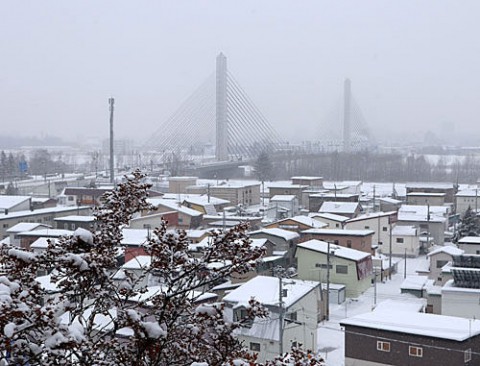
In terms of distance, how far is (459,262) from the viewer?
231 inches

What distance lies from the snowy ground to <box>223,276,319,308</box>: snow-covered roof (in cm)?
48

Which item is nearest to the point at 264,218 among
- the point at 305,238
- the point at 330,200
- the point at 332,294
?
the point at 330,200

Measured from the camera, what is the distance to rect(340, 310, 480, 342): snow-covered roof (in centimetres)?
389

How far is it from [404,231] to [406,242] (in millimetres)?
204

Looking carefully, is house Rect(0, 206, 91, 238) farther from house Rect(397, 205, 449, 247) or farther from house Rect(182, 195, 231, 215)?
house Rect(397, 205, 449, 247)

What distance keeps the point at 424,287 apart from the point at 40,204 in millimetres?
8407

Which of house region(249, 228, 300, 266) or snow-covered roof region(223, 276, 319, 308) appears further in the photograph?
house region(249, 228, 300, 266)

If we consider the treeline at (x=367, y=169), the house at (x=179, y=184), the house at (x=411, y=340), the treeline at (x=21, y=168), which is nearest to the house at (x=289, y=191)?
the house at (x=179, y=184)

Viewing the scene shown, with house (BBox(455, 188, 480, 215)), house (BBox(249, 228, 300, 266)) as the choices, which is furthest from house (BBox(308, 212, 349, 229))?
house (BBox(455, 188, 480, 215))

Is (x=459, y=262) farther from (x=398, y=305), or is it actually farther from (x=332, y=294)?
(x=332, y=294)

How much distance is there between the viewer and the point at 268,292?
4.79 m

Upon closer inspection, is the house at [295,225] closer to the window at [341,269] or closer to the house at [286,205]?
the window at [341,269]

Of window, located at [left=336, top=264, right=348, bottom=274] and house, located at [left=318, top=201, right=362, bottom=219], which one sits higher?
house, located at [left=318, top=201, right=362, bottom=219]

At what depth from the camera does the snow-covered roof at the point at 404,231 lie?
9336 mm
